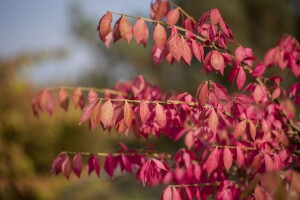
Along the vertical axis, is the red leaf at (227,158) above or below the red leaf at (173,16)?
below

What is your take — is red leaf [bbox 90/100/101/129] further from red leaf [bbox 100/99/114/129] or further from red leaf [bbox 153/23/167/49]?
red leaf [bbox 153/23/167/49]

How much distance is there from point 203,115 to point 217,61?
22cm

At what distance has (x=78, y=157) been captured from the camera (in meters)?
1.53

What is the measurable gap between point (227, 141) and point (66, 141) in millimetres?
5794

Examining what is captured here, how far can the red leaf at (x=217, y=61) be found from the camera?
4.12 feet

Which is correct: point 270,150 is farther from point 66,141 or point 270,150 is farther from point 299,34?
point 299,34

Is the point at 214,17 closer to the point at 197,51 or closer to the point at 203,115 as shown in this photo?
the point at 197,51

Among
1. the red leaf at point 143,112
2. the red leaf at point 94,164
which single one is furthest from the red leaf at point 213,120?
the red leaf at point 94,164

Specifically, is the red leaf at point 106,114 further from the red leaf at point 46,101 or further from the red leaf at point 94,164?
the red leaf at point 46,101

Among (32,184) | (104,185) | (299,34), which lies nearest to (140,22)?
(104,185)

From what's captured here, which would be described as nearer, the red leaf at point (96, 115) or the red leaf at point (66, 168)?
the red leaf at point (96, 115)

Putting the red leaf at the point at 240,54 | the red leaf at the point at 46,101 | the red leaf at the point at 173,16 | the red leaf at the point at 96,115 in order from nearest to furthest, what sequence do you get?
the red leaf at the point at 96,115
the red leaf at the point at 240,54
the red leaf at the point at 173,16
the red leaf at the point at 46,101

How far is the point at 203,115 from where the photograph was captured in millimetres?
1180

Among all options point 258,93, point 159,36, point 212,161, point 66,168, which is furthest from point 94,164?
point 258,93
